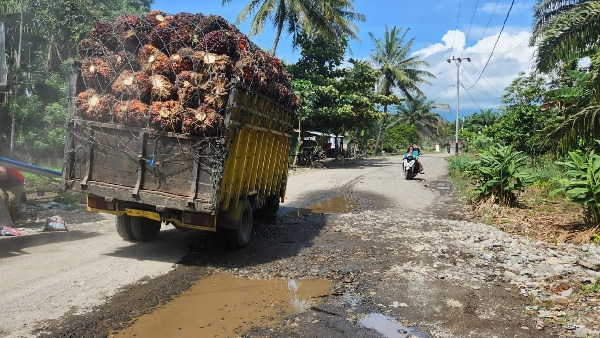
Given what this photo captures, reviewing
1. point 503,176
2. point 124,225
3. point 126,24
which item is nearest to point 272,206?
point 124,225

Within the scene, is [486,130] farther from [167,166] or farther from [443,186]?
[167,166]

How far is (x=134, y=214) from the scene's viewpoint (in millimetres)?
6129

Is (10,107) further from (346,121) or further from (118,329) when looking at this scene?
(118,329)

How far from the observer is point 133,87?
604 centimetres

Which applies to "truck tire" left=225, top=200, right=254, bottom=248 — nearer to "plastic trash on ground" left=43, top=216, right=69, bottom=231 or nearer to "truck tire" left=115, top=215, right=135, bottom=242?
"truck tire" left=115, top=215, right=135, bottom=242

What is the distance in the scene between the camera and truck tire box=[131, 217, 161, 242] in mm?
7016

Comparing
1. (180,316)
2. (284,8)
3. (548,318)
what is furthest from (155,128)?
(284,8)

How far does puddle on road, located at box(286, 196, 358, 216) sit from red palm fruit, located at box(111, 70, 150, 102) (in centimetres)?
561

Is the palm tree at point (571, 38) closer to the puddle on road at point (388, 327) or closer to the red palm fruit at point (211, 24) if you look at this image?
the red palm fruit at point (211, 24)

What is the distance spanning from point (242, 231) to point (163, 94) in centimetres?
238

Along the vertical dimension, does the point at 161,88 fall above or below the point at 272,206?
above

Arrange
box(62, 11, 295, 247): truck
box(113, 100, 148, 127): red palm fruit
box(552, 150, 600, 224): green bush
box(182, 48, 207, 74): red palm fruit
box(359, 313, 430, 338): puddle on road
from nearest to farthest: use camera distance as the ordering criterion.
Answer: box(359, 313, 430, 338): puddle on road
box(62, 11, 295, 247): truck
box(113, 100, 148, 127): red palm fruit
box(182, 48, 207, 74): red palm fruit
box(552, 150, 600, 224): green bush

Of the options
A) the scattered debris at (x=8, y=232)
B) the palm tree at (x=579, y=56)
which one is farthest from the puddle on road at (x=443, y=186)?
the scattered debris at (x=8, y=232)

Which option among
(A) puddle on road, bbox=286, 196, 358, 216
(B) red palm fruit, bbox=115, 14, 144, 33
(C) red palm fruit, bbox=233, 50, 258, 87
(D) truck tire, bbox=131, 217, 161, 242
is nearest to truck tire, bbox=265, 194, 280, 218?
(A) puddle on road, bbox=286, 196, 358, 216
